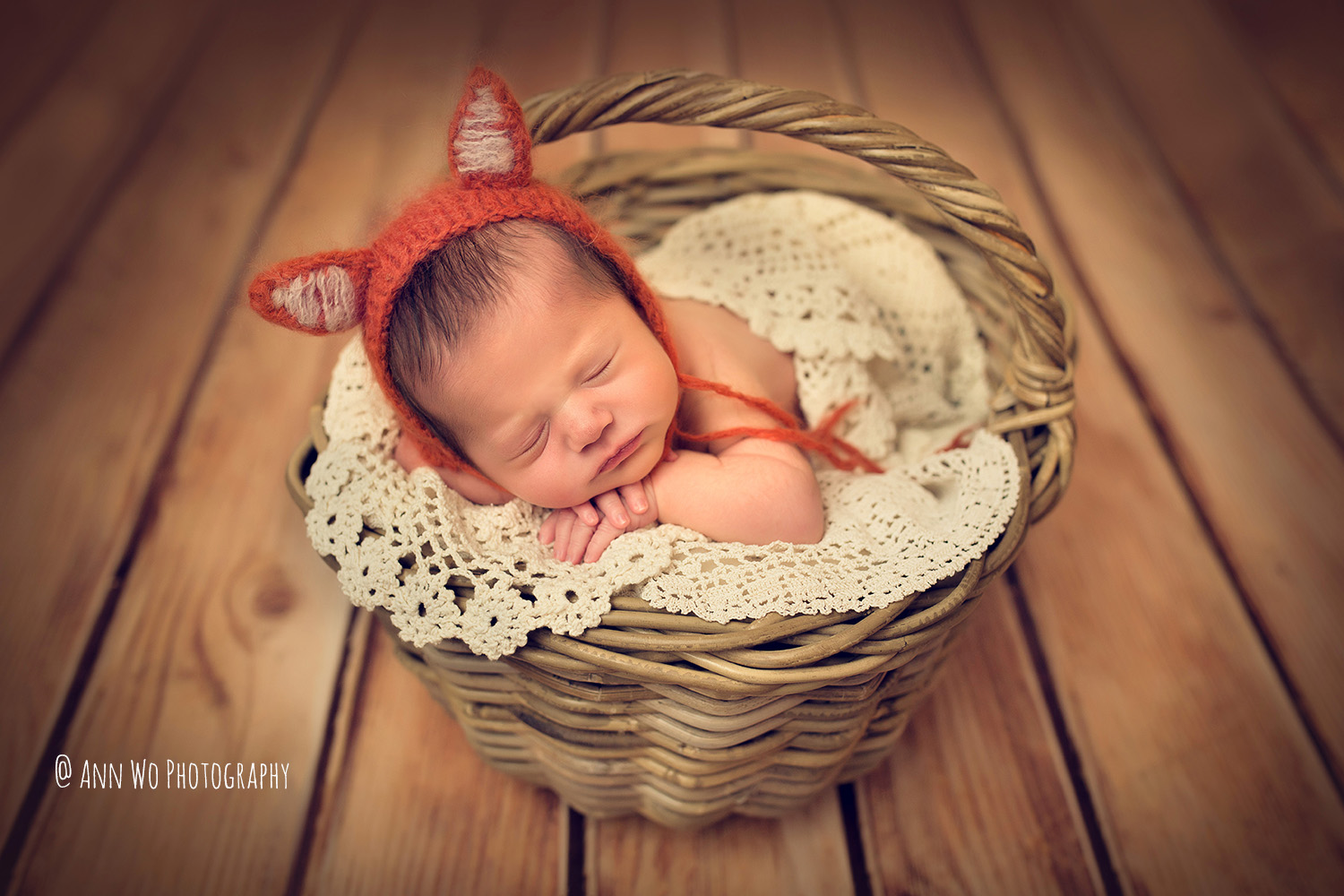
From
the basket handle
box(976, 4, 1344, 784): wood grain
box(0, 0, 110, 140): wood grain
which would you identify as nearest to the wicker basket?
the basket handle

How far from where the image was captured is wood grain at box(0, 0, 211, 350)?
1478mm

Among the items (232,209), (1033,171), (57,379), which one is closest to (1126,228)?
(1033,171)

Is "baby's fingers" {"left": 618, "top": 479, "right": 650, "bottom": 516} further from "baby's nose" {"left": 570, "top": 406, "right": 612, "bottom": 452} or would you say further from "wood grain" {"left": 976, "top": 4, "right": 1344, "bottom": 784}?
"wood grain" {"left": 976, "top": 4, "right": 1344, "bottom": 784}

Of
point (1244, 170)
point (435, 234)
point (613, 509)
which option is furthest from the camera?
point (1244, 170)

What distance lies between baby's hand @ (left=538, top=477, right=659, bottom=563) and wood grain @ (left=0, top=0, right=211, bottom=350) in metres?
1.06

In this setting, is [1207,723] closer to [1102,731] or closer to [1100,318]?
[1102,731]

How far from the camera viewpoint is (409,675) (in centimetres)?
113

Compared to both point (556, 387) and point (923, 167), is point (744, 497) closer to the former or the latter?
point (556, 387)

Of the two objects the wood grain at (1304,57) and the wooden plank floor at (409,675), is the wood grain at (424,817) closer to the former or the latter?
the wooden plank floor at (409,675)

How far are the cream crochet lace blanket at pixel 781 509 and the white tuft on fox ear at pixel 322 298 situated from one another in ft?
0.50

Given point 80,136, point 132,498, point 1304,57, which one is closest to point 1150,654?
point 132,498

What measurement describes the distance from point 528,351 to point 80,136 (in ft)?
4.69

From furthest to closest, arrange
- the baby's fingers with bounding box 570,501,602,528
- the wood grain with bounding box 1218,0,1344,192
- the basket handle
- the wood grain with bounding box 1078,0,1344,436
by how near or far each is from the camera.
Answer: the wood grain with bounding box 1218,0,1344,192
the wood grain with bounding box 1078,0,1344,436
the baby's fingers with bounding box 570,501,602,528
the basket handle

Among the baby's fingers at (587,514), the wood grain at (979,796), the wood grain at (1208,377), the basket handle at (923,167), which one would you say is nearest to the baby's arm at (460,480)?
the baby's fingers at (587,514)
